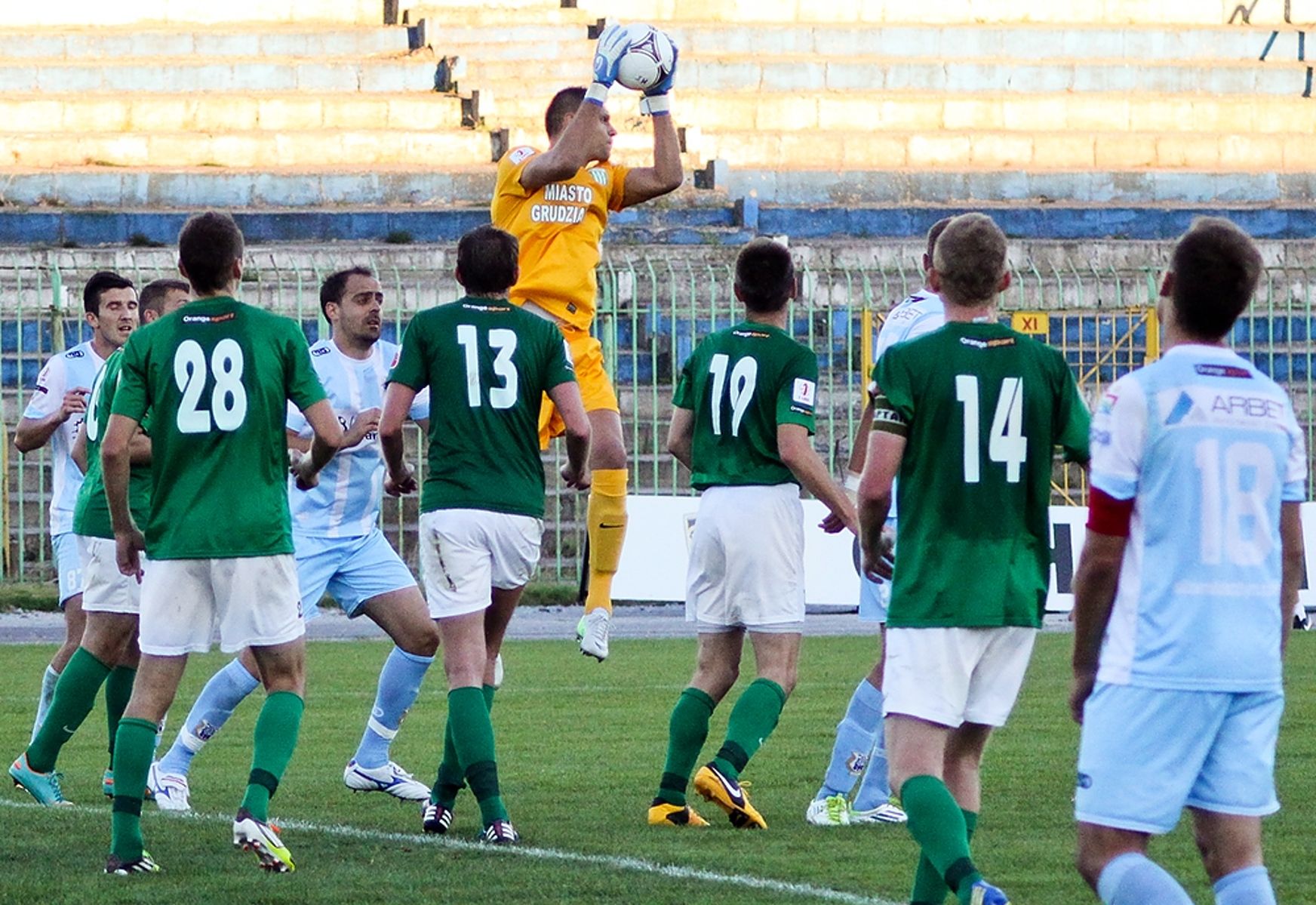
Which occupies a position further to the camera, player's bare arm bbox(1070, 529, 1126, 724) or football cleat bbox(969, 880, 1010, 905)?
football cleat bbox(969, 880, 1010, 905)

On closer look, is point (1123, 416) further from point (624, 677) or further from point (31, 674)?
point (31, 674)

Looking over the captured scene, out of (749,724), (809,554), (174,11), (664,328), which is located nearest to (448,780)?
(749,724)

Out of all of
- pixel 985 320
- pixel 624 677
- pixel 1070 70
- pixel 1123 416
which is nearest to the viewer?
pixel 1123 416

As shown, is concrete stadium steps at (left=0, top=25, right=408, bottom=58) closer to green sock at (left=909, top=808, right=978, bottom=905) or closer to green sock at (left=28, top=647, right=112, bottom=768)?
green sock at (left=28, top=647, right=112, bottom=768)

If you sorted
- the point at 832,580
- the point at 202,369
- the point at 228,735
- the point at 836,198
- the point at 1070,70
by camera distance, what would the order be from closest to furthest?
the point at 202,369, the point at 228,735, the point at 832,580, the point at 836,198, the point at 1070,70

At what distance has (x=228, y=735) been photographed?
35.8ft

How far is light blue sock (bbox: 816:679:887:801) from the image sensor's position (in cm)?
780

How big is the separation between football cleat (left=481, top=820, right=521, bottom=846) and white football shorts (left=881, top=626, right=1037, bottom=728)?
6.65 ft

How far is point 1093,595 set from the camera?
464 cm

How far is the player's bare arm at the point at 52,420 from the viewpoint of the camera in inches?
360

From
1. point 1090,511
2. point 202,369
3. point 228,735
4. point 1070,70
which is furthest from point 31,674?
point 1070,70

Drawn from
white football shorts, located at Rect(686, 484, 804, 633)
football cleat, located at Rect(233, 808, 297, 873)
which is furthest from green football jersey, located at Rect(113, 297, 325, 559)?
white football shorts, located at Rect(686, 484, 804, 633)

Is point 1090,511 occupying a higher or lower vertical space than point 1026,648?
higher

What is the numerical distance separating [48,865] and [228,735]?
12.8ft
